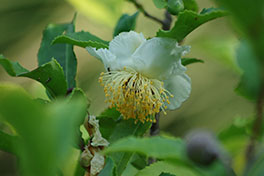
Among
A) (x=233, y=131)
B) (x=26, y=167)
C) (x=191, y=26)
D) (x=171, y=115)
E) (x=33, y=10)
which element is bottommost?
(x=171, y=115)

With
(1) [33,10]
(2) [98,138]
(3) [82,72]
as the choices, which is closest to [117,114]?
(2) [98,138]

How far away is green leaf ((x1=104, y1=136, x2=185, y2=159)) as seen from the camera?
0.52 metres

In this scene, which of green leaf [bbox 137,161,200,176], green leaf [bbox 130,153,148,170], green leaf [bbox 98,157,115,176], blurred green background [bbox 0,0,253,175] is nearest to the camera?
green leaf [bbox 98,157,115,176]

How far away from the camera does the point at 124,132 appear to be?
93 cm

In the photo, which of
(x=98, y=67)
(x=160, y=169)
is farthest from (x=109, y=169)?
(x=98, y=67)

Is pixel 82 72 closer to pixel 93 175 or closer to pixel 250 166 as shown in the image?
pixel 93 175

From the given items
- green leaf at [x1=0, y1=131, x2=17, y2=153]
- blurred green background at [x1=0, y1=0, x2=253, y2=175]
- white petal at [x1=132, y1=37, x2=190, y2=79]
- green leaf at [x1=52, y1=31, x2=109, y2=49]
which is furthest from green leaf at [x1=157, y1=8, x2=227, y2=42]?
blurred green background at [x1=0, y1=0, x2=253, y2=175]

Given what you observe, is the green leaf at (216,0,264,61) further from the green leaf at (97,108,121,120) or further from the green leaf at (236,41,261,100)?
the green leaf at (97,108,121,120)

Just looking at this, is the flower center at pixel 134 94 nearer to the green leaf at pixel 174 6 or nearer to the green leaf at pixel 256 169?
the green leaf at pixel 174 6

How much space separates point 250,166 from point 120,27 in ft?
1.95

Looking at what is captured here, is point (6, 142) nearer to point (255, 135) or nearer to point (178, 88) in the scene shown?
point (178, 88)

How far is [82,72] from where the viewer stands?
2857 mm

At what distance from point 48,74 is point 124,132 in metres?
0.20

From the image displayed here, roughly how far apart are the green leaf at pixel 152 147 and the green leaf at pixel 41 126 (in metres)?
0.10
